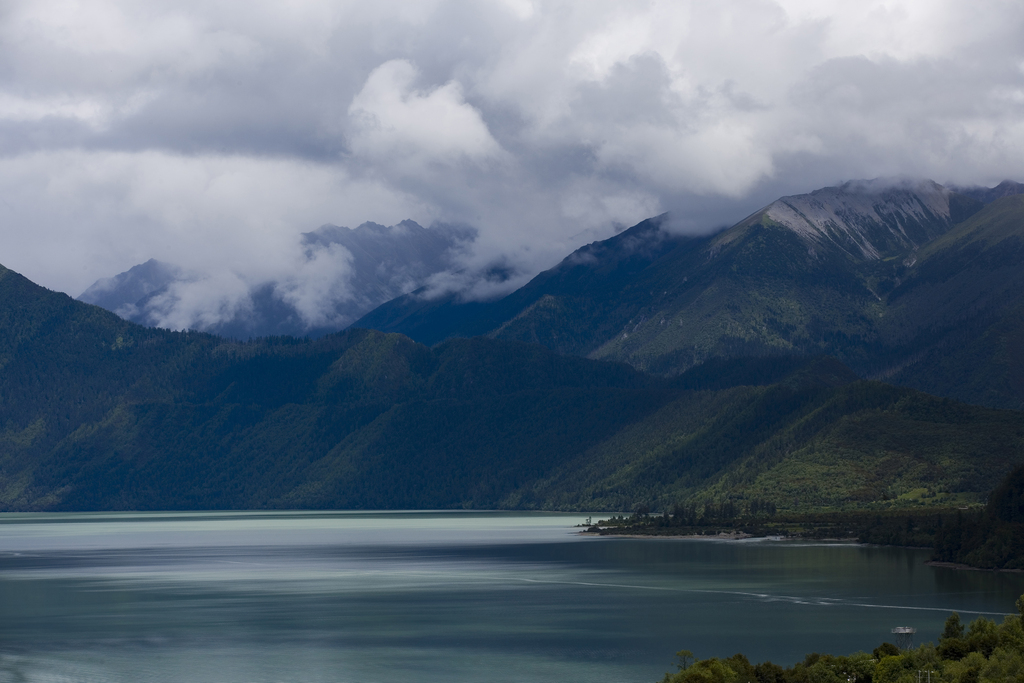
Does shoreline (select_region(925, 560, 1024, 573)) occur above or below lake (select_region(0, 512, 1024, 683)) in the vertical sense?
above

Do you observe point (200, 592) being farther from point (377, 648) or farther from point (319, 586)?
point (377, 648)

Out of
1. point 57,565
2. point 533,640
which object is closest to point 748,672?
point 533,640

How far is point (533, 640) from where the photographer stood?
115 meters

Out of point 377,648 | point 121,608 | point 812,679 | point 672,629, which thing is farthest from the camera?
point 121,608

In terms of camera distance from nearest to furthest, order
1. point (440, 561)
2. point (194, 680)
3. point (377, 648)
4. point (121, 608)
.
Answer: point (194, 680)
point (377, 648)
point (121, 608)
point (440, 561)

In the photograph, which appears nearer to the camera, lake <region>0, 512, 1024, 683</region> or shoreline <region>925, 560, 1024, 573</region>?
lake <region>0, 512, 1024, 683</region>

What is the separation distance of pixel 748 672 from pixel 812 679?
3747 mm

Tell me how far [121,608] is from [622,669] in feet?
199

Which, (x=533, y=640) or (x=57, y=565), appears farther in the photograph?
(x=57, y=565)

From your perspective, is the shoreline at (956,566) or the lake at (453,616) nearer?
the lake at (453,616)

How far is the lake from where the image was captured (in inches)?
4055

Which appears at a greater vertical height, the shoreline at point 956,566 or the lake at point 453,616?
the shoreline at point 956,566

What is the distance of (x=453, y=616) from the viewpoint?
Result: 431 ft

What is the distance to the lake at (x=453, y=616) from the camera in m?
103
